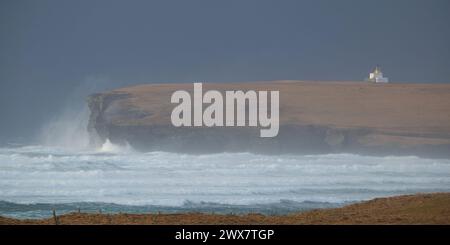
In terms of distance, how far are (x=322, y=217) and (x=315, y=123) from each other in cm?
2985

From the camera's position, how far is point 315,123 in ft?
147

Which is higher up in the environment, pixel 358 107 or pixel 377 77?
→ pixel 377 77

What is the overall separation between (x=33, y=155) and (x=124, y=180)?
12.3 m

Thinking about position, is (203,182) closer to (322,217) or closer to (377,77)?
(322,217)

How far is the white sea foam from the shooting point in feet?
77.5

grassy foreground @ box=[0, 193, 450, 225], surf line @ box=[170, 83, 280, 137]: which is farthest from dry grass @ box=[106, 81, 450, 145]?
grassy foreground @ box=[0, 193, 450, 225]

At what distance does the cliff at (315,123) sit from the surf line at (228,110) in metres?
0.40

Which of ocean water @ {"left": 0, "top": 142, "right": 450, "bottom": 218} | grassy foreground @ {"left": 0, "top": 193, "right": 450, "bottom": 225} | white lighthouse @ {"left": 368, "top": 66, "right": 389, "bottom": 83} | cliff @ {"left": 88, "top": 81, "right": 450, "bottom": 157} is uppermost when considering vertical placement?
white lighthouse @ {"left": 368, "top": 66, "right": 389, "bottom": 83}

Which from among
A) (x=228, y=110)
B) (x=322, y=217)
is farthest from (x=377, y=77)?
(x=322, y=217)

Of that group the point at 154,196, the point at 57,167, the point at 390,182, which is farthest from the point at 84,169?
the point at 390,182

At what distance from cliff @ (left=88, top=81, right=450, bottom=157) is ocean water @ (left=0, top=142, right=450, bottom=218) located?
4200 millimetres

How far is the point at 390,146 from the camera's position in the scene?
137 ft

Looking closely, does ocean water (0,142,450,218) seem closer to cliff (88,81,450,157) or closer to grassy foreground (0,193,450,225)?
cliff (88,81,450,157)
